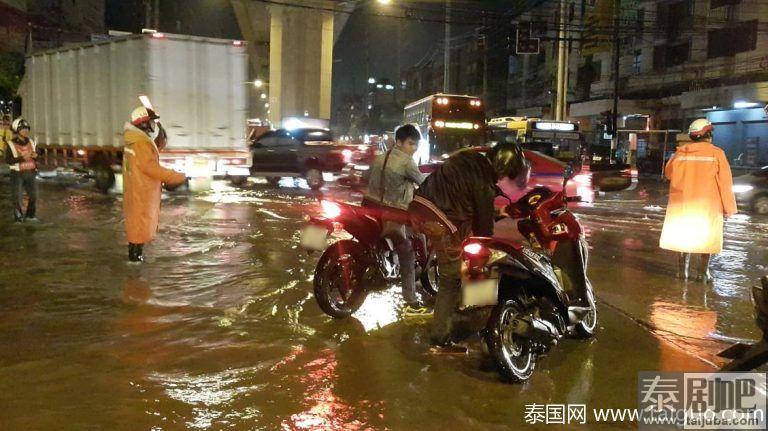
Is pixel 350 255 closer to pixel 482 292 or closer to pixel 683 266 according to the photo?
pixel 482 292

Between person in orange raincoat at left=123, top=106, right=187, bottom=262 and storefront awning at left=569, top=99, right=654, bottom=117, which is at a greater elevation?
storefront awning at left=569, top=99, right=654, bottom=117

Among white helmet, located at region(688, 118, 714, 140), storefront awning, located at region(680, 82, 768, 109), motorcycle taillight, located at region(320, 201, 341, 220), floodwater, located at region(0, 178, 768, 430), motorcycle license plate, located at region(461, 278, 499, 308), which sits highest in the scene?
storefront awning, located at region(680, 82, 768, 109)

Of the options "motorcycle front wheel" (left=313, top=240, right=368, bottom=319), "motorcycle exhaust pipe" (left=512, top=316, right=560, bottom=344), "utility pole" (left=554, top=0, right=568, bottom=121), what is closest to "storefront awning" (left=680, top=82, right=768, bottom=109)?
"utility pole" (left=554, top=0, right=568, bottom=121)

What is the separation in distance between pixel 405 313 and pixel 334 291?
28.1 inches

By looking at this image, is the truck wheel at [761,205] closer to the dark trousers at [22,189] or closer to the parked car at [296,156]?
the parked car at [296,156]

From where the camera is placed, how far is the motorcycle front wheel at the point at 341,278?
582 centimetres

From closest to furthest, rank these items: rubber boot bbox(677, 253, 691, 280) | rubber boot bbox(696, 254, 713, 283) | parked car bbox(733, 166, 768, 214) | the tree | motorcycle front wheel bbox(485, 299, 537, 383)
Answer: motorcycle front wheel bbox(485, 299, 537, 383), rubber boot bbox(696, 254, 713, 283), rubber boot bbox(677, 253, 691, 280), parked car bbox(733, 166, 768, 214), the tree

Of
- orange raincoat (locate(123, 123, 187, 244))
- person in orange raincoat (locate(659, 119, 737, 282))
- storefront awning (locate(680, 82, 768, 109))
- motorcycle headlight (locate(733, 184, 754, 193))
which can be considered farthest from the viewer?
storefront awning (locate(680, 82, 768, 109))

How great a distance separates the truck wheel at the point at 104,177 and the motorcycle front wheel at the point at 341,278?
12465mm

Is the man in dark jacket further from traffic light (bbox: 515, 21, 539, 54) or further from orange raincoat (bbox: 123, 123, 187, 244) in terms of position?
traffic light (bbox: 515, 21, 539, 54)

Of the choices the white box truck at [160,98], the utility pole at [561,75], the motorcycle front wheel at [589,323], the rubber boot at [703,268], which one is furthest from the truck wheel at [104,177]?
the utility pole at [561,75]

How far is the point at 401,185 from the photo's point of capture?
6.04 m

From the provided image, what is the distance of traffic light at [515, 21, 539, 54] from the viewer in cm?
2283

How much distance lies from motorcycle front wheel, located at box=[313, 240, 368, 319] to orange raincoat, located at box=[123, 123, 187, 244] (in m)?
2.76
